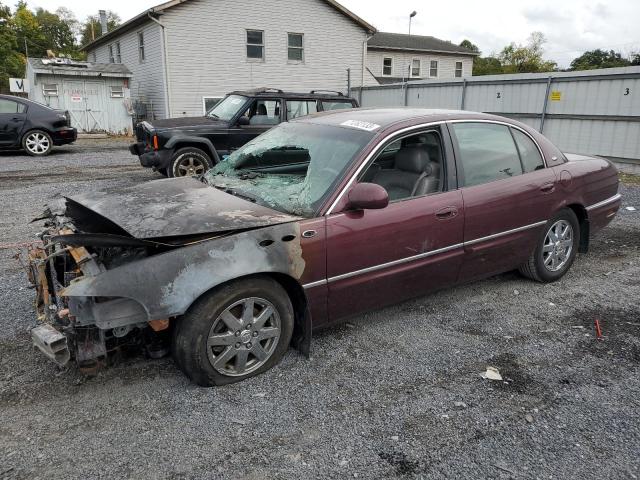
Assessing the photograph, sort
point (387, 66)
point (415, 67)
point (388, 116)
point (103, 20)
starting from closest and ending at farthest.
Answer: point (388, 116)
point (103, 20)
point (387, 66)
point (415, 67)

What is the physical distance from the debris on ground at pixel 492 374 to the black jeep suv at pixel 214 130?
6676 millimetres

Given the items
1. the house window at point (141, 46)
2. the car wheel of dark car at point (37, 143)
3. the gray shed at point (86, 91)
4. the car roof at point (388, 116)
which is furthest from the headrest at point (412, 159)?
the house window at point (141, 46)

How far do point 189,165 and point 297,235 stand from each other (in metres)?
6.57

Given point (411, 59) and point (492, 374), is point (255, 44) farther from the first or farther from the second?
point (492, 374)

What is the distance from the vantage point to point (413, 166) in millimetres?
3932

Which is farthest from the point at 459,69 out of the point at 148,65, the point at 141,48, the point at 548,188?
the point at 548,188

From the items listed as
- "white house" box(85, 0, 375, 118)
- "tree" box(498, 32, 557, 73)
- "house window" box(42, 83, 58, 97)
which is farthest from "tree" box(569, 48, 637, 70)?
"house window" box(42, 83, 58, 97)

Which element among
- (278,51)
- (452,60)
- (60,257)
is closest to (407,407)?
(60,257)

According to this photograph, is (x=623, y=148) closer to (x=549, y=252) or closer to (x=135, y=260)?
(x=549, y=252)

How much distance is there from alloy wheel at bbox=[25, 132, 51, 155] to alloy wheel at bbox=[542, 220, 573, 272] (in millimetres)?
13051

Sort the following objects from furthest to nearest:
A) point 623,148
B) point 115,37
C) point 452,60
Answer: point 452,60, point 115,37, point 623,148

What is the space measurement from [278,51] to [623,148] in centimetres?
1483

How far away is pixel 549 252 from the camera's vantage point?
184 inches

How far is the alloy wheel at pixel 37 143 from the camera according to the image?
13047 mm
